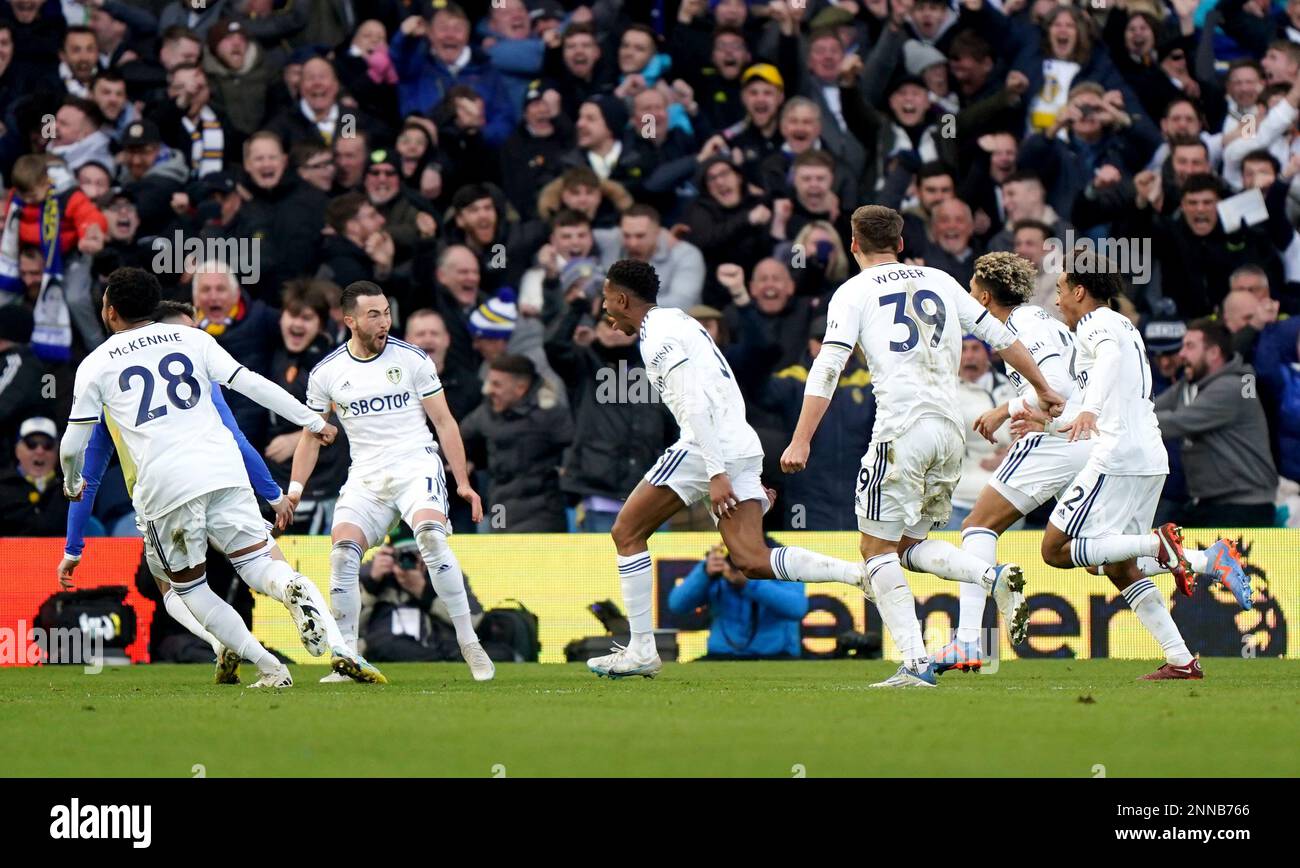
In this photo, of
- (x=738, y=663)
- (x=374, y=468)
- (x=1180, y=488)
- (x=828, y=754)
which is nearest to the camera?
(x=828, y=754)

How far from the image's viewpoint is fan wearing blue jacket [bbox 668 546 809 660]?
14.9 m

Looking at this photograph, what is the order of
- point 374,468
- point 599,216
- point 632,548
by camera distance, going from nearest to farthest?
point 632,548 → point 374,468 → point 599,216

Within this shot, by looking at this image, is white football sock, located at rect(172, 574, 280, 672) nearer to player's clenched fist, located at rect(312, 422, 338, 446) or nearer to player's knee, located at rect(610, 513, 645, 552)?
player's clenched fist, located at rect(312, 422, 338, 446)

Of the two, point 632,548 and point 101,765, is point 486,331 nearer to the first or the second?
point 632,548

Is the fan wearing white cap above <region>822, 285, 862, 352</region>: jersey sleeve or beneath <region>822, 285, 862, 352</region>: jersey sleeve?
beneath

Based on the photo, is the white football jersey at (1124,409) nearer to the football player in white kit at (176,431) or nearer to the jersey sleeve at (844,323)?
the jersey sleeve at (844,323)

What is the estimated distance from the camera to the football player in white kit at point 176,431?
1070cm

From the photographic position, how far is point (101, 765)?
289 inches

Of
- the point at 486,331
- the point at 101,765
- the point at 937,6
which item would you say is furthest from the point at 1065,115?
the point at 101,765

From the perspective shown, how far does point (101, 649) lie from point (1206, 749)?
10592mm

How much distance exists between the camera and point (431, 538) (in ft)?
39.7

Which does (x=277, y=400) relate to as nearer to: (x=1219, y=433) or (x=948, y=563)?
(x=948, y=563)

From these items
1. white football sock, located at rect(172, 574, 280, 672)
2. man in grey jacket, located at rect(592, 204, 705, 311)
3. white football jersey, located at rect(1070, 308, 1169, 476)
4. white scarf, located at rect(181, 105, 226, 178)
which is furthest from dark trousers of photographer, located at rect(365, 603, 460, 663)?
white football jersey, located at rect(1070, 308, 1169, 476)

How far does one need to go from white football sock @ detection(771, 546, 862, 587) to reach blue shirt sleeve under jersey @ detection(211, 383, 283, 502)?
3.22 meters
